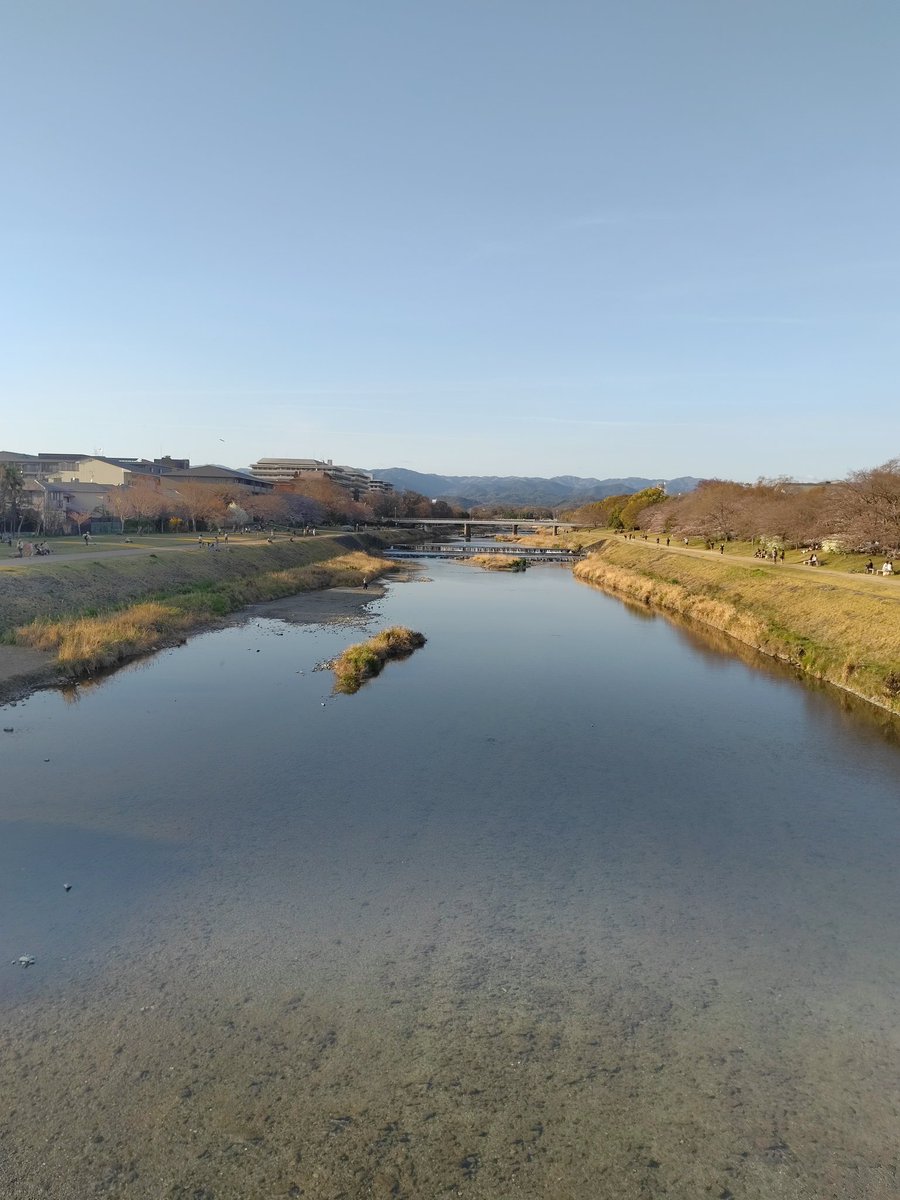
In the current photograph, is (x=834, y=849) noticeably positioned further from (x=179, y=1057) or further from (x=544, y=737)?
(x=179, y=1057)

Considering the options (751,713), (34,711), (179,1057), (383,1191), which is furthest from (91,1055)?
(751,713)

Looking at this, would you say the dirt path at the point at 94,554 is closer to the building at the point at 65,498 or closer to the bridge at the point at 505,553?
the building at the point at 65,498

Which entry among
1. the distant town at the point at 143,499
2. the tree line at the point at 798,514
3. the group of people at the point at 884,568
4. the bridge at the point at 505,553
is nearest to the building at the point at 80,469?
the distant town at the point at 143,499

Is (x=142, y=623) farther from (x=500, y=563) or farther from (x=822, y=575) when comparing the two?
(x=500, y=563)

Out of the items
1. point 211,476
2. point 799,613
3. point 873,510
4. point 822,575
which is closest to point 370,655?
point 799,613

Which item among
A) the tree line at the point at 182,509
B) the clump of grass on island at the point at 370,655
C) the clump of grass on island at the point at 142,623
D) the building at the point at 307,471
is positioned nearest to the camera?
the clump of grass on island at the point at 370,655

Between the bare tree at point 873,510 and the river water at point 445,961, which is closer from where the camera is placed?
the river water at point 445,961

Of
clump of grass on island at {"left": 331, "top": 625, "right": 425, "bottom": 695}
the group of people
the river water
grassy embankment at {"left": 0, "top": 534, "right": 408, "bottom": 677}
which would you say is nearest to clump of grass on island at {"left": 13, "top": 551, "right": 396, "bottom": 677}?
grassy embankment at {"left": 0, "top": 534, "right": 408, "bottom": 677}

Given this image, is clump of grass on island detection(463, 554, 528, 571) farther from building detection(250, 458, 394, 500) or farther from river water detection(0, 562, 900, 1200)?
building detection(250, 458, 394, 500)
